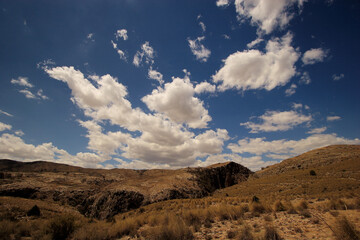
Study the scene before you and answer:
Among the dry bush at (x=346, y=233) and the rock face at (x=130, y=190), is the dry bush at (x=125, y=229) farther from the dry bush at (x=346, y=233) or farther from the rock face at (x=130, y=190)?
the rock face at (x=130, y=190)

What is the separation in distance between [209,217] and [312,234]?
570 cm

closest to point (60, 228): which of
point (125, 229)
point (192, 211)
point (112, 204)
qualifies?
point (125, 229)

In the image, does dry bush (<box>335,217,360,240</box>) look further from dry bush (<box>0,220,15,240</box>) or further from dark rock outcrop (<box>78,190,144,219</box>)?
dark rock outcrop (<box>78,190,144,219</box>)

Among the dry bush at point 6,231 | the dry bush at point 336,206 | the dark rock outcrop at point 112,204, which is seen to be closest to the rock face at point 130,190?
the dark rock outcrop at point 112,204

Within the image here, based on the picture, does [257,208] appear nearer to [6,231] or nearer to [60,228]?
[60,228]

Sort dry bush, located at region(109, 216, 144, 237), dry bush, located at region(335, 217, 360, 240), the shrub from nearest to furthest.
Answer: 1. dry bush, located at region(335, 217, 360, 240)
2. the shrub
3. dry bush, located at region(109, 216, 144, 237)

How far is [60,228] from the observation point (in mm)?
9109

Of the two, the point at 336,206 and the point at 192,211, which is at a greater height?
the point at 336,206

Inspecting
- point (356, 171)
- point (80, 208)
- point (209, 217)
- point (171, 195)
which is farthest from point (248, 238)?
point (356, 171)

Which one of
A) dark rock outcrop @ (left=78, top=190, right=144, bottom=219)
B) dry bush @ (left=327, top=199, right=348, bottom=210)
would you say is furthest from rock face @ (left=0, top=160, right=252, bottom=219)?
dry bush @ (left=327, top=199, right=348, bottom=210)

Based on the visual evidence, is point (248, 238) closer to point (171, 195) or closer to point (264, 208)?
point (264, 208)

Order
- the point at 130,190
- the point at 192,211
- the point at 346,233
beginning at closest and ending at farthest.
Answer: the point at 346,233
the point at 192,211
the point at 130,190

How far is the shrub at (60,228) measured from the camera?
887 cm

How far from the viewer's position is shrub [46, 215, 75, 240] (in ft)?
29.1
